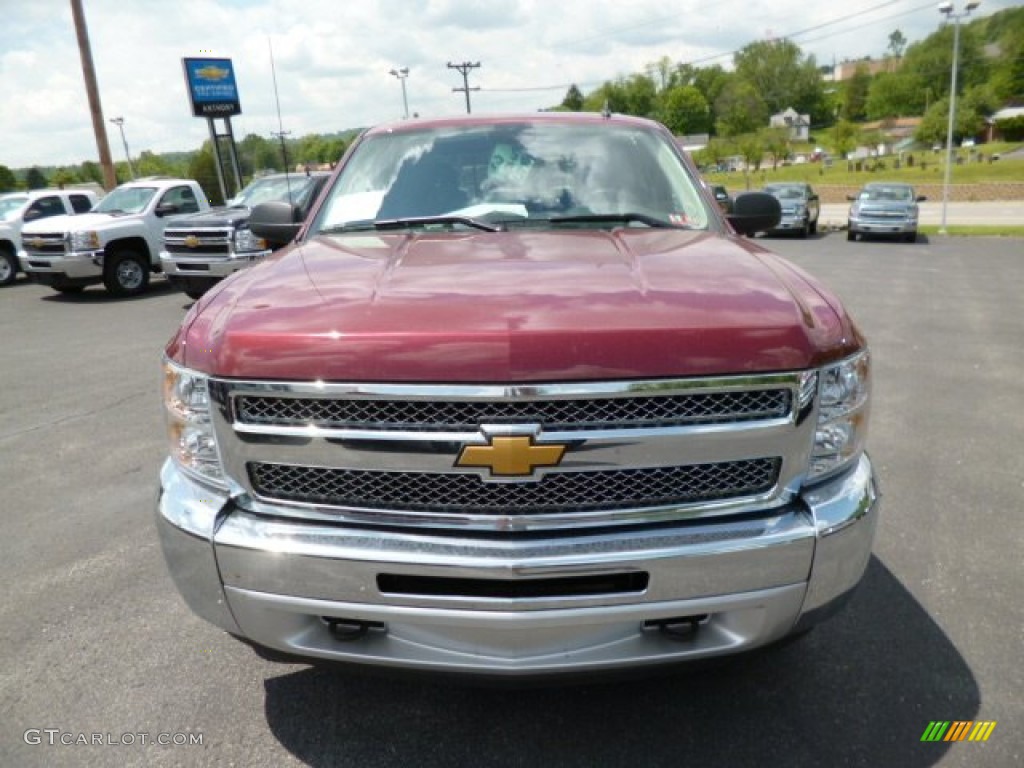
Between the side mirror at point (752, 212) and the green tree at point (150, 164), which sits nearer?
the side mirror at point (752, 212)

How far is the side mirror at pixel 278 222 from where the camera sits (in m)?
3.76

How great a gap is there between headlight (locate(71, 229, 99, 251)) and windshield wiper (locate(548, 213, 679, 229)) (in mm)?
12565

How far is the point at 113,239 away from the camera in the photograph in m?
13.5

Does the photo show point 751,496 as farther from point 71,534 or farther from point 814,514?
point 71,534

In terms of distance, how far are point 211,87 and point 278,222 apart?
63.9 feet

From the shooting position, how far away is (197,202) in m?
14.6

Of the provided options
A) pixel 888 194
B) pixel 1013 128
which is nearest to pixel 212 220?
pixel 888 194

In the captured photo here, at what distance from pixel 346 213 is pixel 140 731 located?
2.12 metres

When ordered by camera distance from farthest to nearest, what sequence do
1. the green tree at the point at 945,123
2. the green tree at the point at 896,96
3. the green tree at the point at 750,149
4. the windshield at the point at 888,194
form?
the green tree at the point at 896,96
the green tree at the point at 945,123
the green tree at the point at 750,149
the windshield at the point at 888,194

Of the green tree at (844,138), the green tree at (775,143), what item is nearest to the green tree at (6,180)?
the green tree at (775,143)

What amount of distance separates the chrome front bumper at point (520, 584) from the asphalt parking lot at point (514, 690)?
0.22 m

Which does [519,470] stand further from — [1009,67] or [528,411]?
[1009,67]

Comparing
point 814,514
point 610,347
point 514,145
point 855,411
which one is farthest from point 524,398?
point 514,145

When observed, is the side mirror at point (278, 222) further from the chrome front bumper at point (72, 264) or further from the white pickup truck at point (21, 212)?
the white pickup truck at point (21, 212)
